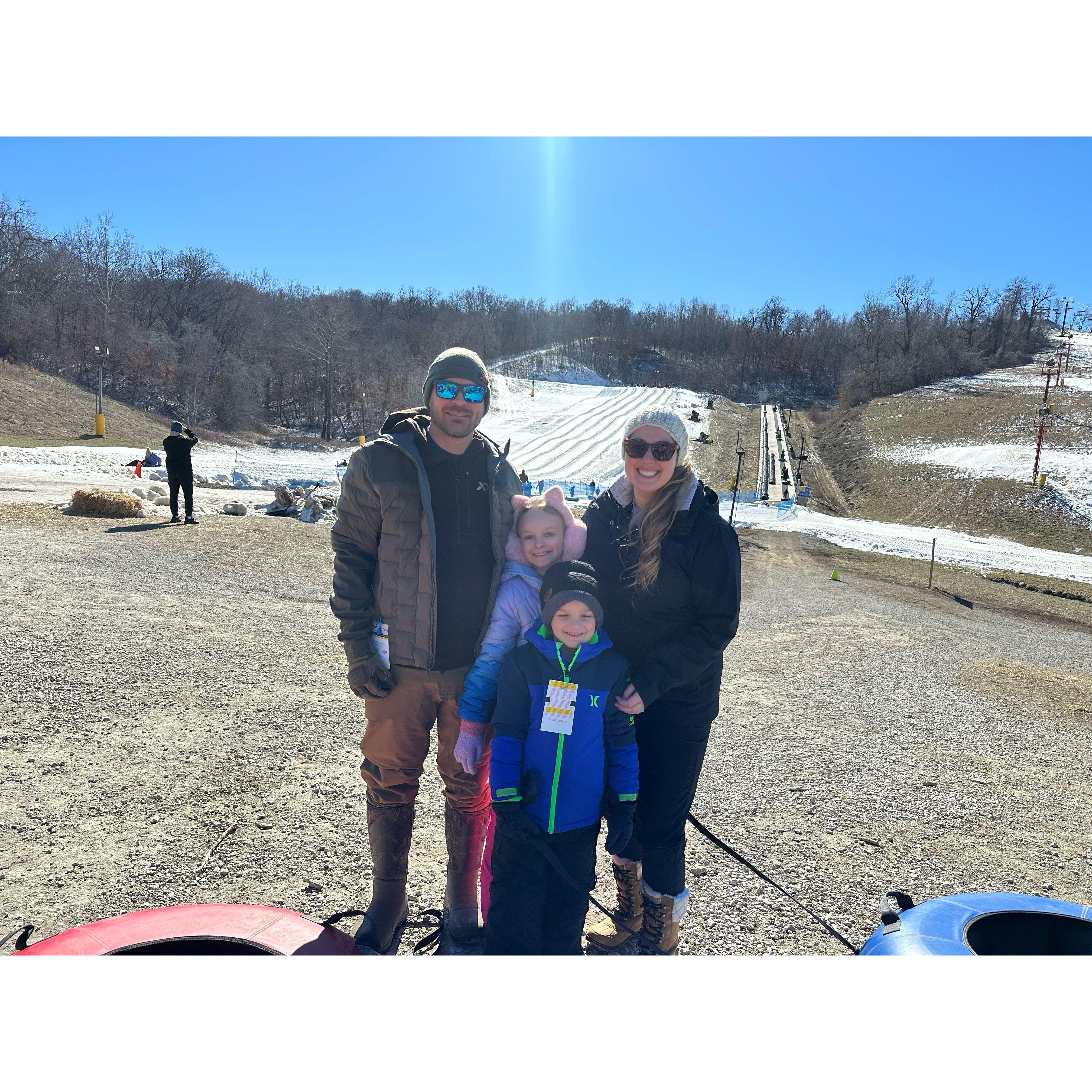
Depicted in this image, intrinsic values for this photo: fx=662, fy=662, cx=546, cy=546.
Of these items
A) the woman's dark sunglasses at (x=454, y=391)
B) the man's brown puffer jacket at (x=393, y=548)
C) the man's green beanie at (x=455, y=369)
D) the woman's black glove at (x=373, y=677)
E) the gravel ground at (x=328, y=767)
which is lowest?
the gravel ground at (x=328, y=767)

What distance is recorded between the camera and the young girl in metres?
2.42

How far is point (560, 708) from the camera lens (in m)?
2.28

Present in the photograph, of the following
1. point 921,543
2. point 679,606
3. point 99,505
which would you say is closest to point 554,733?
point 679,606

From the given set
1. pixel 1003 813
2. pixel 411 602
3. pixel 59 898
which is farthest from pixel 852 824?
pixel 59 898

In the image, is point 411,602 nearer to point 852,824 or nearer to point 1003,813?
point 852,824

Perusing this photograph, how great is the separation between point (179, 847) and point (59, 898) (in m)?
0.53

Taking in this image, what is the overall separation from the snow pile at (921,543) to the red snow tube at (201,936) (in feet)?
63.4

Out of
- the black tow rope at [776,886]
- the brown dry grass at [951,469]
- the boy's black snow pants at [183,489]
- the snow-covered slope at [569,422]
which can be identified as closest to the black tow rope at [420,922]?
the black tow rope at [776,886]

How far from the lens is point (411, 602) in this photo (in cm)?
252

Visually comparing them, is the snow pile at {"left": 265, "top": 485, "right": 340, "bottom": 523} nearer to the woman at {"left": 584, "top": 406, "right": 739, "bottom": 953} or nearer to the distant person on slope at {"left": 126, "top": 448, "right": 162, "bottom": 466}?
the distant person on slope at {"left": 126, "top": 448, "right": 162, "bottom": 466}

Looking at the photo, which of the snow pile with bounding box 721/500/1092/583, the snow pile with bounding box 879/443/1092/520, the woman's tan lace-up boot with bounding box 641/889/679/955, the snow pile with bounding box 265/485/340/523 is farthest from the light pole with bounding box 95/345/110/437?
the snow pile with bounding box 879/443/1092/520

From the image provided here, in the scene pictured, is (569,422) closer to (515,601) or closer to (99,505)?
(99,505)

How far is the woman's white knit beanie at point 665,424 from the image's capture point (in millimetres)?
2480

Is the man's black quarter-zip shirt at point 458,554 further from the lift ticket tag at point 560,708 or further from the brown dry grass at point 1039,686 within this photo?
the brown dry grass at point 1039,686
